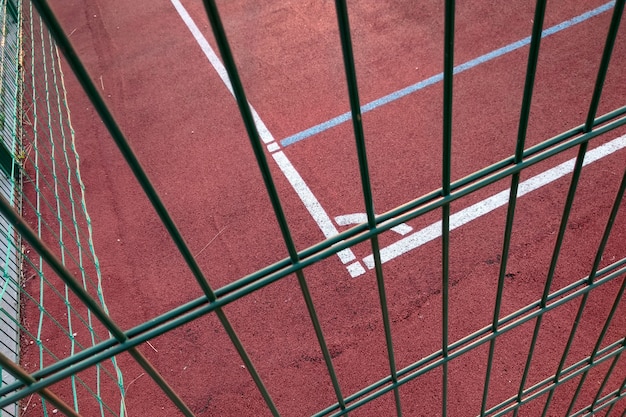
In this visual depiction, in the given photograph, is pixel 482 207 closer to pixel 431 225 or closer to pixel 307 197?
pixel 431 225

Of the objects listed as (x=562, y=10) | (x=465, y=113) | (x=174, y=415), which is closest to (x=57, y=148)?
(x=174, y=415)

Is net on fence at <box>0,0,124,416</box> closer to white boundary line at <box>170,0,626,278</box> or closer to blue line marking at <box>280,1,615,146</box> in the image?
white boundary line at <box>170,0,626,278</box>

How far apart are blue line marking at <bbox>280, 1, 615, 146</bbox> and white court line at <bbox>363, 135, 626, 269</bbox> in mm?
1573

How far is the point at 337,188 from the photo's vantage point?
16.8ft

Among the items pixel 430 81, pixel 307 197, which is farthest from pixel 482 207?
pixel 430 81

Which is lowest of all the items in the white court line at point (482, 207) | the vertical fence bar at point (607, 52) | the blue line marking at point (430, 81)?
the vertical fence bar at point (607, 52)

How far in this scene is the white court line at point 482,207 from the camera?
445cm

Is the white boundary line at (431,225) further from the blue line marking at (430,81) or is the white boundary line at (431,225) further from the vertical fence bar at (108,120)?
the vertical fence bar at (108,120)

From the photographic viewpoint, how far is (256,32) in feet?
24.5

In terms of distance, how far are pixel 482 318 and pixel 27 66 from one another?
6.36 metres

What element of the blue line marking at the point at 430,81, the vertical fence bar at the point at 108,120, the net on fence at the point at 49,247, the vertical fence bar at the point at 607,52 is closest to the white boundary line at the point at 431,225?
the blue line marking at the point at 430,81

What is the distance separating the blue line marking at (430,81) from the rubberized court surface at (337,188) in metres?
0.02

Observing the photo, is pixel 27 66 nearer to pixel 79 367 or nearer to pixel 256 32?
pixel 256 32

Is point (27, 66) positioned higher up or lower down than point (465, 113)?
higher up
